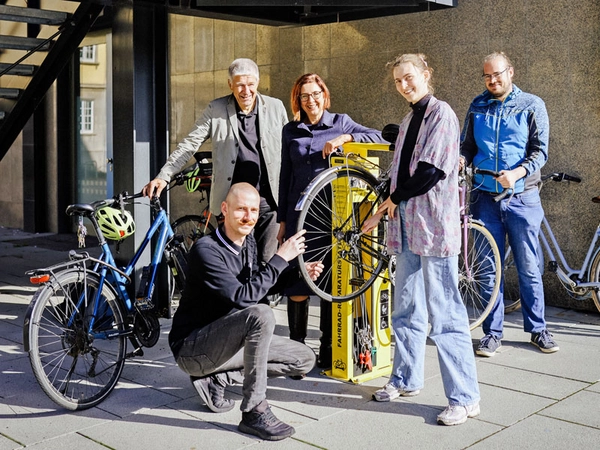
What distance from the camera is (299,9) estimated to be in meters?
7.22

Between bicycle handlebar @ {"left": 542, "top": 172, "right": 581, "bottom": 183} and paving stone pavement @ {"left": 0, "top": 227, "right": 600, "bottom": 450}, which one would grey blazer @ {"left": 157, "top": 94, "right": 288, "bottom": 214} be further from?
bicycle handlebar @ {"left": 542, "top": 172, "right": 581, "bottom": 183}

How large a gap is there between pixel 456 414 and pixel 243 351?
3.78 feet

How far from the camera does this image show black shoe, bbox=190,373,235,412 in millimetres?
4258

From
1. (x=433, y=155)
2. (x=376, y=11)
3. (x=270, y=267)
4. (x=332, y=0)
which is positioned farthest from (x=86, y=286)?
(x=376, y=11)

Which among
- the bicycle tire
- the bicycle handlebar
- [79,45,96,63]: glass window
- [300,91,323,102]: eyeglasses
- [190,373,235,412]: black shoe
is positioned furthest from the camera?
[79,45,96,63]: glass window

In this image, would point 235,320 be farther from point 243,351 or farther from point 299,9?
point 299,9

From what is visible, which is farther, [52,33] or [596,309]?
[52,33]

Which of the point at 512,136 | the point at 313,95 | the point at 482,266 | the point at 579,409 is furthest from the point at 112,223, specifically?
the point at 579,409

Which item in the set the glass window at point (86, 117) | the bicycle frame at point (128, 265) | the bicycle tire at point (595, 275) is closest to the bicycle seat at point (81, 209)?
the bicycle frame at point (128, 265)

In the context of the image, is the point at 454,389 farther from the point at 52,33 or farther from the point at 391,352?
the point at 52,33

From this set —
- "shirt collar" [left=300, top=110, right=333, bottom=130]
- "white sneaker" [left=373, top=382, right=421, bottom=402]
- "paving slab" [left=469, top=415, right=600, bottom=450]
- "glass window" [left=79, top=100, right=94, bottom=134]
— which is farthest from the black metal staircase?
"paving slab" [left=469, top=415, right=600, bottom=450]

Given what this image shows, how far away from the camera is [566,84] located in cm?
658

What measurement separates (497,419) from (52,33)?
551 centimetres

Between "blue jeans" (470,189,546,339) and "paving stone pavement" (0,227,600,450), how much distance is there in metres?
0.23
